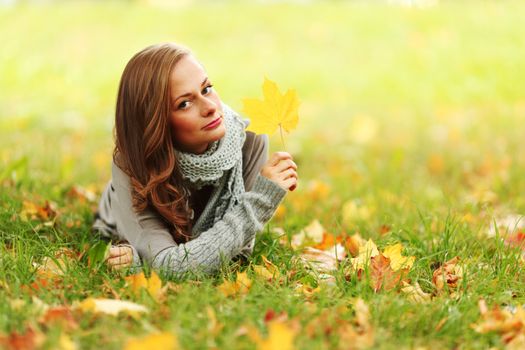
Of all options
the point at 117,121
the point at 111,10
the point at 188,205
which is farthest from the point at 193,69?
the point at 111,10

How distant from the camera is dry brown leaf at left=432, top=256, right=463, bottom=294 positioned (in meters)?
2.22

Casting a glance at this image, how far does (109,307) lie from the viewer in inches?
72.2

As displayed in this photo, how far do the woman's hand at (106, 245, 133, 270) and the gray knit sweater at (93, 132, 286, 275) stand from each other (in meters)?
0.02

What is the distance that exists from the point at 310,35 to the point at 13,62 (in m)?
3.94

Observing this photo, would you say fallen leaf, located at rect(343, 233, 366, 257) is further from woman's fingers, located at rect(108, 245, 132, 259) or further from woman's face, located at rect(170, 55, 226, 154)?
woman's fingers, located at rect(108, 245, 132, 259)

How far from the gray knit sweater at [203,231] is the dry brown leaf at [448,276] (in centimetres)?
57

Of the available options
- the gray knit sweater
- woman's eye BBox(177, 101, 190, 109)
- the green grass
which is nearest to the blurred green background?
the green grass

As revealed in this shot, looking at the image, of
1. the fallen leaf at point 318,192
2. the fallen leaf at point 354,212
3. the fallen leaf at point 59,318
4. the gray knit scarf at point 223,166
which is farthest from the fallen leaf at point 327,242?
the fallen leaf at point 59,318

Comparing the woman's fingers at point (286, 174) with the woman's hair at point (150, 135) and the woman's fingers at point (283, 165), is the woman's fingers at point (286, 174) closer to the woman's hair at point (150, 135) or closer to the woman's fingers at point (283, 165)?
the woman's fingers at point (283, 165)

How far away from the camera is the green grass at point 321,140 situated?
192 centimetres

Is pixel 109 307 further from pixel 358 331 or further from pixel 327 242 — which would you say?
pixel 327 242

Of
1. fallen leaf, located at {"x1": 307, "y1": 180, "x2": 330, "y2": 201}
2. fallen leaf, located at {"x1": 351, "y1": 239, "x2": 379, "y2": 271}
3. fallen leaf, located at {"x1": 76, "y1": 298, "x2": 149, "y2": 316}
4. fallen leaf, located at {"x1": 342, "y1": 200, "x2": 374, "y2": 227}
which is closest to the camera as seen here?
fallen leaf, located at {"x1": 76, "y1": 298, "x2": 149, "y2": 316}

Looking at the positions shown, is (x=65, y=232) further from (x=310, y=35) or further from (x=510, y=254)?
(x=310, y=35)

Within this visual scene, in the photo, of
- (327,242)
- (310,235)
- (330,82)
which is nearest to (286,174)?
(327,242)
